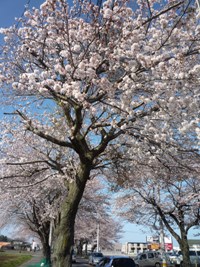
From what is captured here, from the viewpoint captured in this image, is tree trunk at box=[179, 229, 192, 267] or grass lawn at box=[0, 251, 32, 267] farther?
grass lawn at box=[0, 251, 32, 267]

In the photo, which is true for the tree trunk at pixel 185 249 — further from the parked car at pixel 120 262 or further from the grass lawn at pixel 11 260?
the grass lawn at pixel 11 260

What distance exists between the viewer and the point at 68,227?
8.07 m

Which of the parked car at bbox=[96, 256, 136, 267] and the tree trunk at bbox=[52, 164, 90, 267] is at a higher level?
the tree trunk at bbox=[52, 164, 90, 267]

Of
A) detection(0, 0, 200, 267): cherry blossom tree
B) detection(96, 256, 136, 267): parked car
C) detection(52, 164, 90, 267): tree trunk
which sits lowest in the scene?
detection(96, 256, 136, 267): parked car

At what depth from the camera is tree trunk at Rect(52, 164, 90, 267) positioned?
7797 mm

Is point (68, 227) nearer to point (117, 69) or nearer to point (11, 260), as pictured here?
point (117, 69)

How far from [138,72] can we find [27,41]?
285 centimetres

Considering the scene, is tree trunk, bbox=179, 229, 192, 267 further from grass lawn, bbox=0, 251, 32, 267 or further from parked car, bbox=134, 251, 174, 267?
grass lawn, bbox=0, 251, 32, 267

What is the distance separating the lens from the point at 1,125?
12.6 m

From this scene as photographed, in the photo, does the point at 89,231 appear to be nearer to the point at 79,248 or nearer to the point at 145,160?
the point at 79,248

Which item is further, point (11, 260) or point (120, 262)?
point (11, 260)

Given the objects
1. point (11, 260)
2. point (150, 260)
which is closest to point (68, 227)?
point (150, 260)

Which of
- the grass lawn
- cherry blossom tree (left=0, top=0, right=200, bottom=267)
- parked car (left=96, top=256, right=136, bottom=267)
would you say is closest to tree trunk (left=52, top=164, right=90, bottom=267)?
cherry blossom tree (left=0, top=0, right=200, bottom=267)

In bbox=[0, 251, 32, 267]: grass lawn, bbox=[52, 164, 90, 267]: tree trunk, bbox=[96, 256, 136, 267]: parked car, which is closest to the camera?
bbox=[52, 164, 90, 267]: tree trunk
